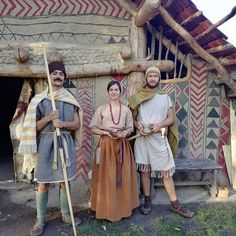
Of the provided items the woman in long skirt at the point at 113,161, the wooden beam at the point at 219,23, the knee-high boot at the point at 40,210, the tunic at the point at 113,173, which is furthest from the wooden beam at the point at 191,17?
the knee-high boot at the point at 40,210

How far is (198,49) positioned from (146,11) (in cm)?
103

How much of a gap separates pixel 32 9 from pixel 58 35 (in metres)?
0.55

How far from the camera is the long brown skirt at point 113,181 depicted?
11.8ft

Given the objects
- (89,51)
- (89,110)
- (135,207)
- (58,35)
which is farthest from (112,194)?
(58,35)

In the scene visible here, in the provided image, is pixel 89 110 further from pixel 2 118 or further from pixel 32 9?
pixel 2 118

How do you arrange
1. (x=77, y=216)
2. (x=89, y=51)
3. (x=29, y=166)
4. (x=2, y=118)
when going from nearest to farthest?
1. (x=29, y=166)
2. (x=77, y=216)
3. (x=89, y=51)
4. (x=2, y=118)

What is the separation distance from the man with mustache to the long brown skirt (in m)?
0.41

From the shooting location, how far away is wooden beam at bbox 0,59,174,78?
4.23m

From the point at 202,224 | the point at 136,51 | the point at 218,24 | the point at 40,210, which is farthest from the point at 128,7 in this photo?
the point at 202,224

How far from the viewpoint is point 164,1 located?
12.4 feet

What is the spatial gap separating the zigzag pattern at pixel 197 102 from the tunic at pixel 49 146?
2.23 metres

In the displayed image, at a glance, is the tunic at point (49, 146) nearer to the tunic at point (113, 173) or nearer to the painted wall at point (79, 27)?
the tunic at point (113, 173)

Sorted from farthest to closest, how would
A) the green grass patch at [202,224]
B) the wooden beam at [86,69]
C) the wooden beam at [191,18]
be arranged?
the wooden beam at [86,69] < the wooden beam at [191,18] < the green grass patch at [202,224]

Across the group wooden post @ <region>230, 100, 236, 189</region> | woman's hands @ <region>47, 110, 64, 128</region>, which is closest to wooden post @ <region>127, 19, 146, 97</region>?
woman's hands @ <region>47, 110, 64, 128</region>
